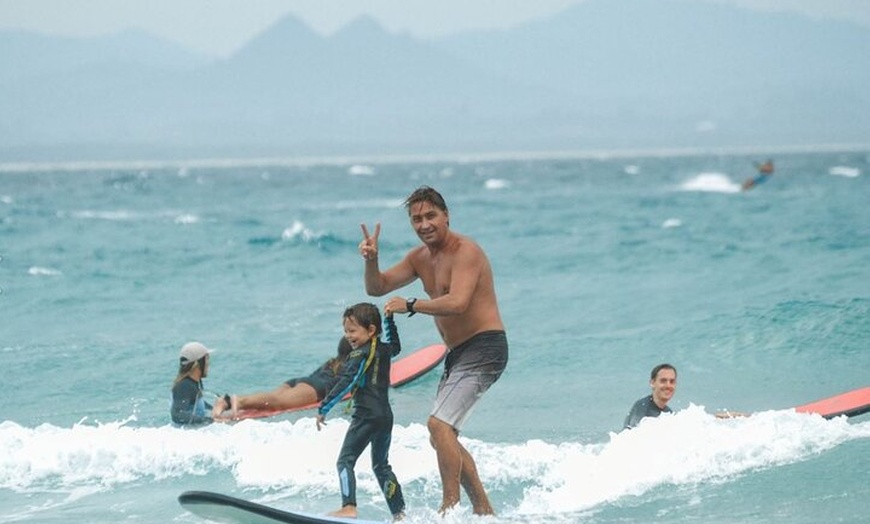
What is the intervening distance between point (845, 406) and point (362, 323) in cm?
423

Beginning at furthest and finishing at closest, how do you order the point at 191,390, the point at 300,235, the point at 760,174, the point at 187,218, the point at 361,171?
the point at 361,171
the point at 760,174
the point at 187,218
the point at 300,235
the point at 191,390

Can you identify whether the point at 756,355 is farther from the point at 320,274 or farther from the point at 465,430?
the point at 320,274

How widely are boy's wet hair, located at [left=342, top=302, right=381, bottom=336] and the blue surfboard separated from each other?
100 cm

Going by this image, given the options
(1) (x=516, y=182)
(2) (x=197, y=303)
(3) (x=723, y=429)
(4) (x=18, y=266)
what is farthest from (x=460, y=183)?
(3) (x=723, y=429)

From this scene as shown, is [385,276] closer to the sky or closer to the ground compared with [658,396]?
closer to the sky

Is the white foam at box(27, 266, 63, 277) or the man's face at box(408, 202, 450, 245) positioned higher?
the man's face at box(408, 202, 450, 245)

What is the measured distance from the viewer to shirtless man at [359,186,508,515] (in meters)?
6.70

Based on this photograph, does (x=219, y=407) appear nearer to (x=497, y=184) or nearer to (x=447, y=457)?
(x=447, y=457)

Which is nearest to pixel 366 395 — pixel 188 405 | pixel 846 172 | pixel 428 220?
pixel 428 220

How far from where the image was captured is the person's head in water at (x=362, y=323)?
6738mm

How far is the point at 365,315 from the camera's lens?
266 inches

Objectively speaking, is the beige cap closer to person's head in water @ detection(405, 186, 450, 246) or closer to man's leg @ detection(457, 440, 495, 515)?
man's leg @ detection(457, 440, 495, 515)

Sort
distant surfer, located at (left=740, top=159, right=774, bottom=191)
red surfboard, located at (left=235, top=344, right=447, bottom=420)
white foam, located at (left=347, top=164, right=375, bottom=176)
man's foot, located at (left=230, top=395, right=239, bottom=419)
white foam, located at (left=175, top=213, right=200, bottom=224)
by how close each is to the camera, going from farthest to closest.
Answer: white foam, located at (left=347, top=164, right=375, bottom=176), distant surfer, located at (left=740, top=159, right=774, bottom=191), white foam, located at (left=175, top=213, right=200, bottom=224), red surfboard, located at (left=235, top=344, right=447, bottom=420), man's foot, located at (left=230, top=395, right=239, bottom=419)

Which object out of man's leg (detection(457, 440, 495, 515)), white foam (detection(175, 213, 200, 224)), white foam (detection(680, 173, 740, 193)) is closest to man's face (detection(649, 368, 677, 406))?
man's leg (detection(457, 440, 495, 515))
